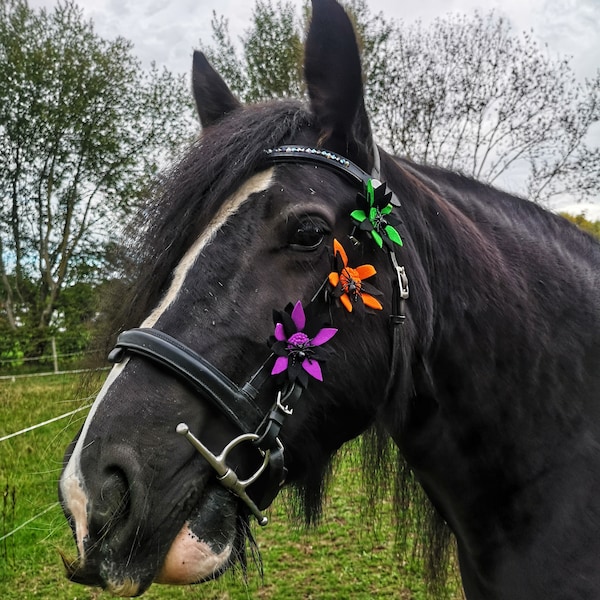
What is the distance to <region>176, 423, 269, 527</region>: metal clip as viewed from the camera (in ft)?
4.15

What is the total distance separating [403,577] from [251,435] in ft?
13.7

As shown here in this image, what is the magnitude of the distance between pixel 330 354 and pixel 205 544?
2.04ft

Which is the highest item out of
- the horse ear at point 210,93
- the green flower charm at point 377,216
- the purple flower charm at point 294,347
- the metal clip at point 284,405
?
the horse ear at point 210,93

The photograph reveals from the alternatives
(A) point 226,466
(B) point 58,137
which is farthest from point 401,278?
(B) point 58,137

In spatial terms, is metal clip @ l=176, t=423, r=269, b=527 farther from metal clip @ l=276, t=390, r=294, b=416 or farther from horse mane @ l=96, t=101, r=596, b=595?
horse mane @ l=96, t=101, r=596, b=595

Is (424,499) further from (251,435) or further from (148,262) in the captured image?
(148,262)

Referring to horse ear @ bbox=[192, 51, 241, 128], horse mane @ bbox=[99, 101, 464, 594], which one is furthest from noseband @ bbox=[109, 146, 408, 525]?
horse ear @ bbox=[192, 51, 241, 128]

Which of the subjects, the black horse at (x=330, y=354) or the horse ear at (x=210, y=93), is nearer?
the black horse at (x=330, y=354)

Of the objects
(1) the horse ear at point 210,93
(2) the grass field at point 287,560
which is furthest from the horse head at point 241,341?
(2) the grass field at point 287,560

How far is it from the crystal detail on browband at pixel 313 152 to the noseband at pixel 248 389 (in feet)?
0.05

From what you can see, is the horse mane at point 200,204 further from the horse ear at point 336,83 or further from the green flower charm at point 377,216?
the green flower charm at point 377,216

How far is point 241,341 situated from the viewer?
1.40 metres

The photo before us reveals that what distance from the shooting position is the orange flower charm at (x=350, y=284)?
1.51m

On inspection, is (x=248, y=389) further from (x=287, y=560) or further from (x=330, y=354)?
(x=287, y=560)
